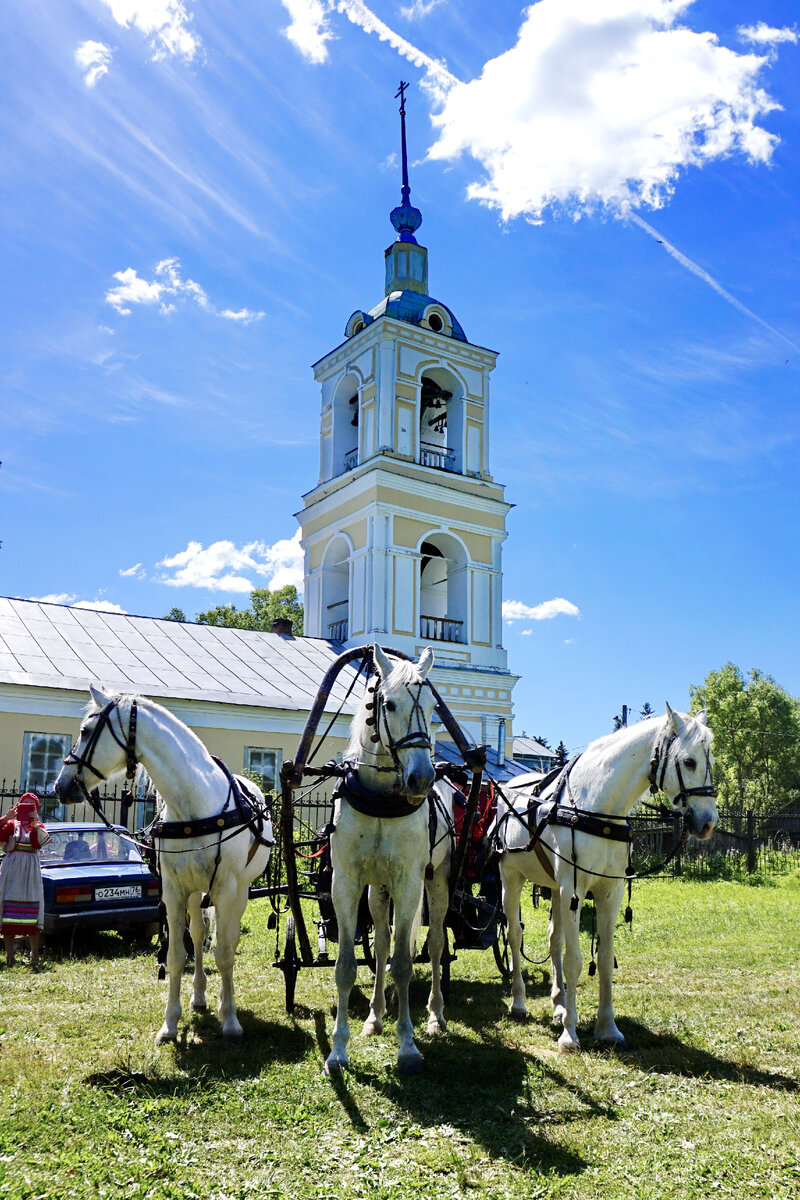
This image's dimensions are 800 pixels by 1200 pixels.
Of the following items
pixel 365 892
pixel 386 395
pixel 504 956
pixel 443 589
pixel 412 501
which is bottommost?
pixel 504 956

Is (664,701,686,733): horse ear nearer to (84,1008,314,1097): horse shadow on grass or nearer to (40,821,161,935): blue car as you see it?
(84,1008,314,1097): horse shadow on grass

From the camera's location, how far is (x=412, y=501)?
26.0 metres

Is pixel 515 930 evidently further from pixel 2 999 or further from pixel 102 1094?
pixel 2 999

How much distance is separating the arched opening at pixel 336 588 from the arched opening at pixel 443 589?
252 cm

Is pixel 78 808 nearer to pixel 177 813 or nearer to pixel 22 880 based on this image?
pixel 22 880

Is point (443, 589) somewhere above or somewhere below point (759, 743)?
above

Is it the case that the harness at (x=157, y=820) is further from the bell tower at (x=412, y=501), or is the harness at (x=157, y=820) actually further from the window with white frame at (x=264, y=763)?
the bell tower at (x=412, y=501)

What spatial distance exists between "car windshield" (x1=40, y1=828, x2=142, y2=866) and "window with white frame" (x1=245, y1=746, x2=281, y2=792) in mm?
7861

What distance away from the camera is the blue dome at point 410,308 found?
27.4 m

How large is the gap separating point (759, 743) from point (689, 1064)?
52.1 m

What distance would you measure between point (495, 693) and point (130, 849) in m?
16.4

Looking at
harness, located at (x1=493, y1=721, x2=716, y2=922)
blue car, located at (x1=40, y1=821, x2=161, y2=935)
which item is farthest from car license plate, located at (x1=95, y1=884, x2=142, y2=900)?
harness, located at (x1=493, y1=721, x2=716, y2=922)

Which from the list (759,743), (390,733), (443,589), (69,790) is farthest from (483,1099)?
(759,743)

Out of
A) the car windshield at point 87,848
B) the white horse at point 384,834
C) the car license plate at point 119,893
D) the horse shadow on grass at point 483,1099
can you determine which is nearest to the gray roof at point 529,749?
the car windshield at point 87,848
